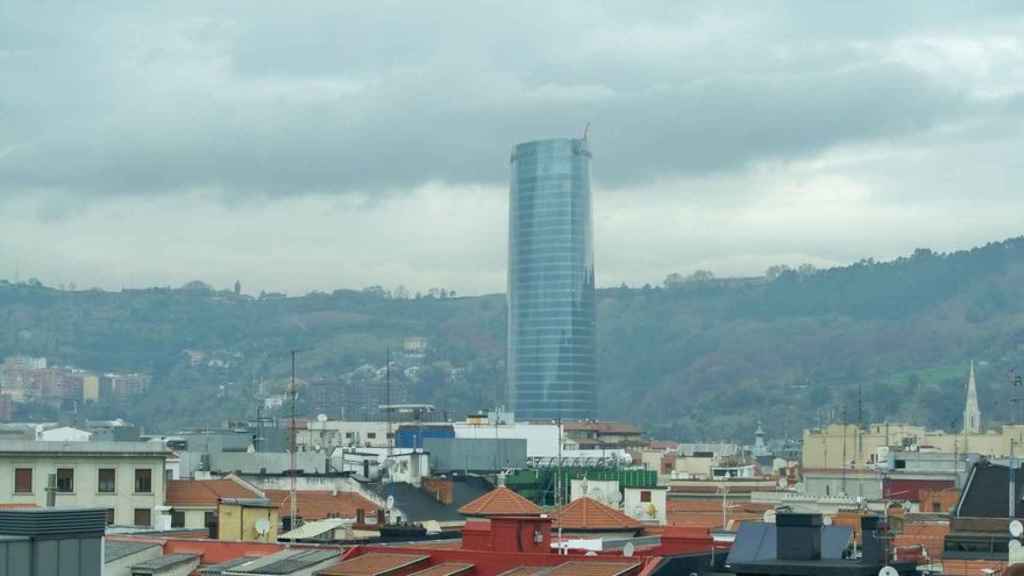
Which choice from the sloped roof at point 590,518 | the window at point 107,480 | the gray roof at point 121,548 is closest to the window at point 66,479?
the window at point 107,480

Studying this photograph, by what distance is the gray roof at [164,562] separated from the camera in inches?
2100

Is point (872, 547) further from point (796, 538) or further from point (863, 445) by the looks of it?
point (863, 445)

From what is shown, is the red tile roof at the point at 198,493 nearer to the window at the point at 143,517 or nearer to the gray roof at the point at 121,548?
the window at the point at 143,517

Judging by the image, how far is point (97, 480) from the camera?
82.1 meters

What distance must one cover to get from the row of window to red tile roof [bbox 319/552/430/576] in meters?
32.4

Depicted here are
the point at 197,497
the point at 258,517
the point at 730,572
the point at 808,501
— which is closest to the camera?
the point at 730,572

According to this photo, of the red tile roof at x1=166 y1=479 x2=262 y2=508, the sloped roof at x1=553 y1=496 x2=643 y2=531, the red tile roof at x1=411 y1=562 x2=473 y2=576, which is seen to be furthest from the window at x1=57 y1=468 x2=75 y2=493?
the red tile roof at x1=411 y1=562 x2=473 y2=576

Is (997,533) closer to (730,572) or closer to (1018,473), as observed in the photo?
(1018,473)

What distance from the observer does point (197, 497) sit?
8544cm

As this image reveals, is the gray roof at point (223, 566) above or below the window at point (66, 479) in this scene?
below

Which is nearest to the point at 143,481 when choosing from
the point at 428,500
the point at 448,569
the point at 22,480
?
the point at 22,480

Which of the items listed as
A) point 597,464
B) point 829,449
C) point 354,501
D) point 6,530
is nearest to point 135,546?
point 6,530

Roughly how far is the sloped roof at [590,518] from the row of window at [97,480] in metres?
22.6

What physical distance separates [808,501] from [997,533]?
4167cm
